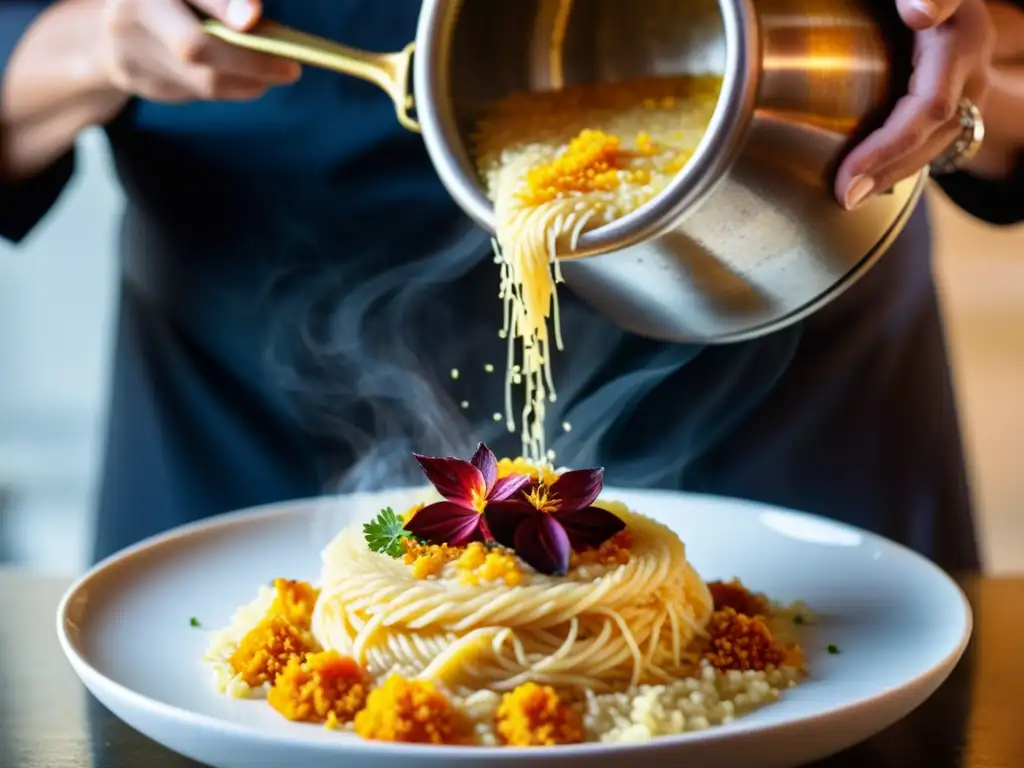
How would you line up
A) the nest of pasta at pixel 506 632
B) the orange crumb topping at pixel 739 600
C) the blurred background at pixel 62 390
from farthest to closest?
1. the blurred background at pixel 62 390
2. the orange crumb topping at pixel 739 600
3. the nest of pasta at pixel 506 632

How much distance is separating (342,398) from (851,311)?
983 millimetres

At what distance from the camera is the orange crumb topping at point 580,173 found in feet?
5.22

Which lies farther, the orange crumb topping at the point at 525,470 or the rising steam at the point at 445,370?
the rising steam at the point at 445,370

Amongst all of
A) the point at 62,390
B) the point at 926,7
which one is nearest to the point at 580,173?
the point at 926,7

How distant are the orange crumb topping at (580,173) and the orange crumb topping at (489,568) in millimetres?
429

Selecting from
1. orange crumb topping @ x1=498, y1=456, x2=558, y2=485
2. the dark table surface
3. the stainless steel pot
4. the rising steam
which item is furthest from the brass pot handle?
the dark table surface

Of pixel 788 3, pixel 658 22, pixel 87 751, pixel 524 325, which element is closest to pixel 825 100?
pixel 788 3

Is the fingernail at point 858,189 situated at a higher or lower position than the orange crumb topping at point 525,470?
higher

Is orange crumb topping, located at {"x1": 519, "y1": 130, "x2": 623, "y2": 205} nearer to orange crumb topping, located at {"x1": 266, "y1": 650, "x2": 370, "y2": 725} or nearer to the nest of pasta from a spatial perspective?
the nest of pasta

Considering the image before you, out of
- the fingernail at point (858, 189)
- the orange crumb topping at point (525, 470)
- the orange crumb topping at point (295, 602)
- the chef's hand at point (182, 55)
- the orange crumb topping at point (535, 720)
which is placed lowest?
the orange crumb topping at point (295, 602)

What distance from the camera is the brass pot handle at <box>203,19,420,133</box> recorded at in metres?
1.65

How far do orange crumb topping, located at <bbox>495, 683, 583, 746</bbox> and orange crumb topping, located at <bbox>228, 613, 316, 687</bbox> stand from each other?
29cm

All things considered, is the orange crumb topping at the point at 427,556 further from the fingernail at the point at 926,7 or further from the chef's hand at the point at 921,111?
the fingernail at the point at 926,7

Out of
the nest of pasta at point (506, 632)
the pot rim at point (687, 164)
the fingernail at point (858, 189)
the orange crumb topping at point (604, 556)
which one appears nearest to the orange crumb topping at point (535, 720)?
the nest of pasta at point (506, 632)
